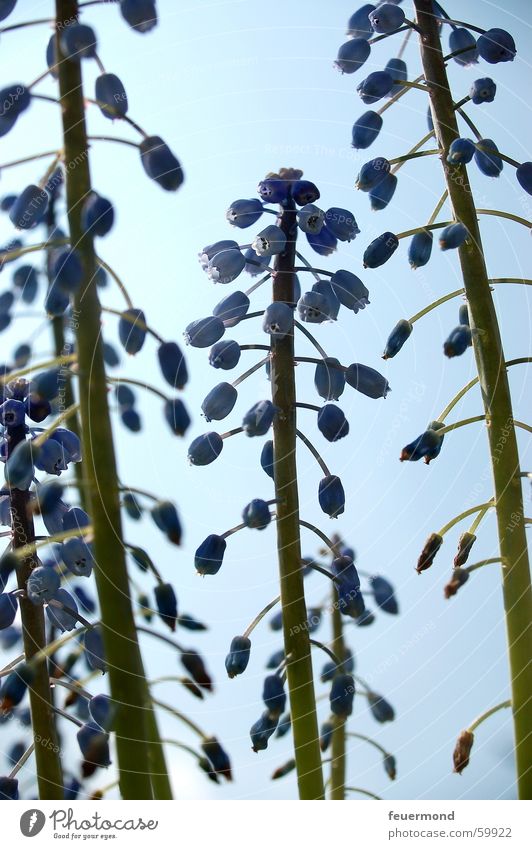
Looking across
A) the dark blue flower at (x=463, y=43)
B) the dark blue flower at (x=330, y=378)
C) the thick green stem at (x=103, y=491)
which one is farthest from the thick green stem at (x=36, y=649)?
the dark blue flower at (x=463, y=43)

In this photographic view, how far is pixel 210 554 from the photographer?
4.75ft

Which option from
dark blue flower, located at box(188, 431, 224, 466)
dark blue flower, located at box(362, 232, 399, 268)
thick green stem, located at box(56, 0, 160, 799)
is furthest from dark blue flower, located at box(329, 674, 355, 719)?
dark blue flower, located at box(362, 232, 399, 268)

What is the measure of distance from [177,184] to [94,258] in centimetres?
15

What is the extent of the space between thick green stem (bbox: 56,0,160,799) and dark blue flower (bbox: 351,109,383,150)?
480 millimetres

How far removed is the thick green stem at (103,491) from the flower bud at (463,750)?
1.42 feet

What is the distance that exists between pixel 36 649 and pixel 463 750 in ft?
2.01

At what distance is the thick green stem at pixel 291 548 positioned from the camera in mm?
1373

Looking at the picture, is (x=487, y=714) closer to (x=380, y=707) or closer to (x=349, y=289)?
(x=380, y=707)

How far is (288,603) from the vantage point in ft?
4.61

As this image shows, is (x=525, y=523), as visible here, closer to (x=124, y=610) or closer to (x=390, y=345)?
(x=390, y=345)

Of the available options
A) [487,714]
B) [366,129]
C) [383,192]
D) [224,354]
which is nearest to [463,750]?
[487,714]

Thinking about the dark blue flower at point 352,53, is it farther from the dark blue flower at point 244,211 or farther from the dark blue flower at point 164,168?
the dark blue flower at point 164,168

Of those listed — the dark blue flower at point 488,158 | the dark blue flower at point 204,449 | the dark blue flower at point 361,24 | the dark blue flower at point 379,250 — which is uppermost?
the dark blue flower at point 361,24

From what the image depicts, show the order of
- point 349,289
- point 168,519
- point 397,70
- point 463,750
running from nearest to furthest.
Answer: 1. point 168,519
2. point 463,750
3. point 349,289
4. point 397,70
